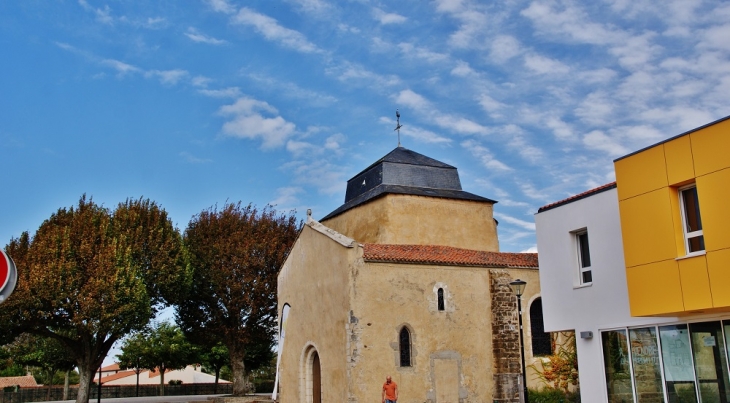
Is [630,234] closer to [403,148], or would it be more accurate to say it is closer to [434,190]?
[434,190]

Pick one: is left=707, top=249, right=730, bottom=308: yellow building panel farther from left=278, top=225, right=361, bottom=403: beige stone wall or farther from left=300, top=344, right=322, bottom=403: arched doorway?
left=300, top=344, right=322, bottom=403: arched doorway

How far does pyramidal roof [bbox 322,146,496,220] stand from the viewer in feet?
97.6

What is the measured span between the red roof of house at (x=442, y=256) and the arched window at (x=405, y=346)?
8.67 feet

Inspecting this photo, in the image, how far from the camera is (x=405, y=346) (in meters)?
23.2

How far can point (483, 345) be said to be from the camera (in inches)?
958

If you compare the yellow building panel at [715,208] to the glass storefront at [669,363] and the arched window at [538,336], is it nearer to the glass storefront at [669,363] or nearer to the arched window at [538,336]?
the glass storefront at [669,363]

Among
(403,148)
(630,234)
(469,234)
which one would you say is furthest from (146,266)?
(630,234)

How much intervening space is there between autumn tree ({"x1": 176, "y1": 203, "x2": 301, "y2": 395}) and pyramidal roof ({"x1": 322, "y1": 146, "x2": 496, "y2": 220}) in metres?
7.88

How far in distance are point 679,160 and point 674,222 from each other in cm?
131

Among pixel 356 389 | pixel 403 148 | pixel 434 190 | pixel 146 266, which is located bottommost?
pixel 356 389

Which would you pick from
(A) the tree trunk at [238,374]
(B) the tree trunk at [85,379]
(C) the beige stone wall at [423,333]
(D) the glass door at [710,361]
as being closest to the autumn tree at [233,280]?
(A) the tree trunk at [238,374]

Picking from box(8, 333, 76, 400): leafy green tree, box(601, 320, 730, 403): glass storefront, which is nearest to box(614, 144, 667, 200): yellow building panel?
box(601, 320, 730, 403): glass storefront

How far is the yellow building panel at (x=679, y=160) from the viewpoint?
42.9 feet

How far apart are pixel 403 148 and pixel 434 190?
3.64m
